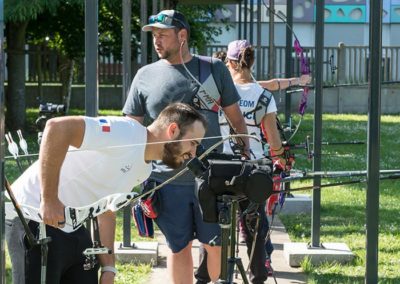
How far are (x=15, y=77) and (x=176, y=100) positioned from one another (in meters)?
14.3

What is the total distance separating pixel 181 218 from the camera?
535 cm

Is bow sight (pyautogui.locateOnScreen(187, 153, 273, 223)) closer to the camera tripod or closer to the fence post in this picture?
the camera tripod

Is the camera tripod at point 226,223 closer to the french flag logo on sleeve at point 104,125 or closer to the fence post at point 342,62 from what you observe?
the french flag logo on sleeve at point 104,125

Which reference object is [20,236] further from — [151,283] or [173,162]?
[151,283]

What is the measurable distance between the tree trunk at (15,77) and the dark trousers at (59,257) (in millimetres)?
15133

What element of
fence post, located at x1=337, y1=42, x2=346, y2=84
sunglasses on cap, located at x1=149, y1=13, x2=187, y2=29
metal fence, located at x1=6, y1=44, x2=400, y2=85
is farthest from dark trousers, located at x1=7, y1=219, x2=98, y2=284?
fence post, located at x1=337, y1=42, x2=346, y2=84

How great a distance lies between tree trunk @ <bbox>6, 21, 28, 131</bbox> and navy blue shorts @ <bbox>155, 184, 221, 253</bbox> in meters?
14.0

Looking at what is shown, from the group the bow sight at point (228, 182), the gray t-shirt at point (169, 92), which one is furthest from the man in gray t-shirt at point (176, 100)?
the bow sight at point (228, 182)

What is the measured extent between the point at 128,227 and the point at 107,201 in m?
3.59

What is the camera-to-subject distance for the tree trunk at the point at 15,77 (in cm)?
1895

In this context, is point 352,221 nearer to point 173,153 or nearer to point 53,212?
point 173,153

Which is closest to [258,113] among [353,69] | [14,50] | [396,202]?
[396,202]

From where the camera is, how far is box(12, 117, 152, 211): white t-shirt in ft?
13.0

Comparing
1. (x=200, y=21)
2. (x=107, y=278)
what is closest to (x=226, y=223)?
(x=107, y=278)
